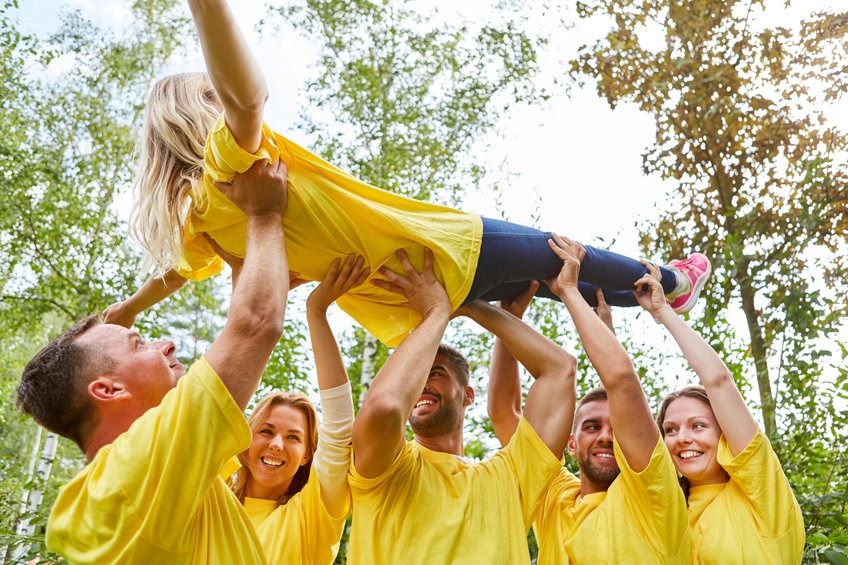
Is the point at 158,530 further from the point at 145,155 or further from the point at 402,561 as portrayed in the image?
the point at 145,155

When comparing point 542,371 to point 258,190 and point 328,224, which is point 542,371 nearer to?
point 328,224

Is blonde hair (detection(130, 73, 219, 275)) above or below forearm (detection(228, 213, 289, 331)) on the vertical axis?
above

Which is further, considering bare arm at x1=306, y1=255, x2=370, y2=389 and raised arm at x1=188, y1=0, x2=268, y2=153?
bare arm at x1=306, y1=255, x2=370, y2=389

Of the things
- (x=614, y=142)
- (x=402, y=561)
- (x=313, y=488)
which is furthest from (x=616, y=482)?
(x=614, y=142)

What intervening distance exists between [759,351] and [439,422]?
4.07 metres

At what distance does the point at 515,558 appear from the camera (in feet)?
8.07

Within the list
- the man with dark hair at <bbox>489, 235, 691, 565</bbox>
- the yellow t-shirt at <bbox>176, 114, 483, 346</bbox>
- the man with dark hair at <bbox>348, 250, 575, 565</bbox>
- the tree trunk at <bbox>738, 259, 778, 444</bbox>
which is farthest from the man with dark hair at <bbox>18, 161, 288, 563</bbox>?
the tree trunk at <bbox>738, 259, 778, 444</bbox>

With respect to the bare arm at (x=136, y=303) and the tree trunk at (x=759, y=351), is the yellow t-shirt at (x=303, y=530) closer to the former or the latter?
the bare arm at (x=136, y=303)

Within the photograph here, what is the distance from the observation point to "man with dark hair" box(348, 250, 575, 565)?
2.42m

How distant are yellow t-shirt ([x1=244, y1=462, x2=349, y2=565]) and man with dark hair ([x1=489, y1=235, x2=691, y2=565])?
2.45ft

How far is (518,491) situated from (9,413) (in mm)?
15944

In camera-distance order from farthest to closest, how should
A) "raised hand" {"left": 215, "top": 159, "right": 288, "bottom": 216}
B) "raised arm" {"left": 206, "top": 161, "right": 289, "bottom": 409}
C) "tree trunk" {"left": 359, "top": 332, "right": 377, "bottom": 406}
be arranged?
"tree trunk" {"left": 359, "top": 332, "right": 377, "bottom": 406} → "raised hand" {"left": 215, "top": 159, "right": 288, "bottom": 216} → "raised arm" {"left": 206, "top": 161, "right": 289, "bottom": 409}

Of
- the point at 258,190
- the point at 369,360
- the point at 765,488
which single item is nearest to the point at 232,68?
the point at 258,190

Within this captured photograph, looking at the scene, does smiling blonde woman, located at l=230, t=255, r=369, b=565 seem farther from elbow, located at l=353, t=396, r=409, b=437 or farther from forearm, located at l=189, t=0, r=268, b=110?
forearm, located at l=189, t=0, r=268, b=110
